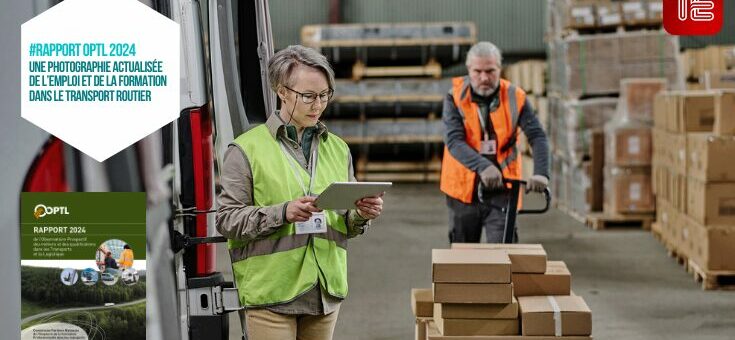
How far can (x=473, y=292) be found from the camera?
4754 mm

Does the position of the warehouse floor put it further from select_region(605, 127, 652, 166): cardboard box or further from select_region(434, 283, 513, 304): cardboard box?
select_region(434, 283, 513, 304): cardboard box

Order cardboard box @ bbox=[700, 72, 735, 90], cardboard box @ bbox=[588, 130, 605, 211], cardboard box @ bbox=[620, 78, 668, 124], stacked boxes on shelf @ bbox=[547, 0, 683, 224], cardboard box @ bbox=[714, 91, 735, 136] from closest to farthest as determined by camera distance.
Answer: cardboard box @ bbox=[714, 91, 735, 136]
cardboard box @ bbox=[700, 72, 735, 90]
cardboard box @ bbox=[620, 78, 668, 124]
stacked boxes on shelf @ bbox=[547, 0, 683, 224]
cardboard box @ bbox=[588, 130, 605, 211]

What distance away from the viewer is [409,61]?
53.7 ft

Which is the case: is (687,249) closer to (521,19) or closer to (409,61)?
(409,61)

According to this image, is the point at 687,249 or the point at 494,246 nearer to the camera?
the point at 494,246

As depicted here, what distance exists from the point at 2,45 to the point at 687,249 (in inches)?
262

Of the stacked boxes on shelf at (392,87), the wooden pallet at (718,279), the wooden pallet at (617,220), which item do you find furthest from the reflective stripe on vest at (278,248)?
the stacked boxes on shelf at (392,87)

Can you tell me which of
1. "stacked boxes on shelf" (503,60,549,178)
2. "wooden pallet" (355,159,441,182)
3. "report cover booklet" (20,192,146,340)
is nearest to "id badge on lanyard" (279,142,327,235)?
"report cover booklet" (20,192,146,340)

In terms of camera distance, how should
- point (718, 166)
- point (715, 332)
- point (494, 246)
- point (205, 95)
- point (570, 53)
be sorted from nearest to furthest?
point (205, 95) < point (494, 246) < point (715, 332) < point (718, 166) < point (570, 53)

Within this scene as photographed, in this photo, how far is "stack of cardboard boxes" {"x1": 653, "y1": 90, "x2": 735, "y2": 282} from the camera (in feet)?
25.3

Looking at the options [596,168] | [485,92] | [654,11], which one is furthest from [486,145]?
[654,11]

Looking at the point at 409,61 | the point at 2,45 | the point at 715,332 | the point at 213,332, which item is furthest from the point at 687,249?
the point at 409,61

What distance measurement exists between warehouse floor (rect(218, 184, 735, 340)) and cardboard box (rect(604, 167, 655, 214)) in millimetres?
261

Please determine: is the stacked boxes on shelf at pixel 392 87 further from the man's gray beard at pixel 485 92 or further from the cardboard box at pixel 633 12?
the man's gray beard at pixel 485 92
